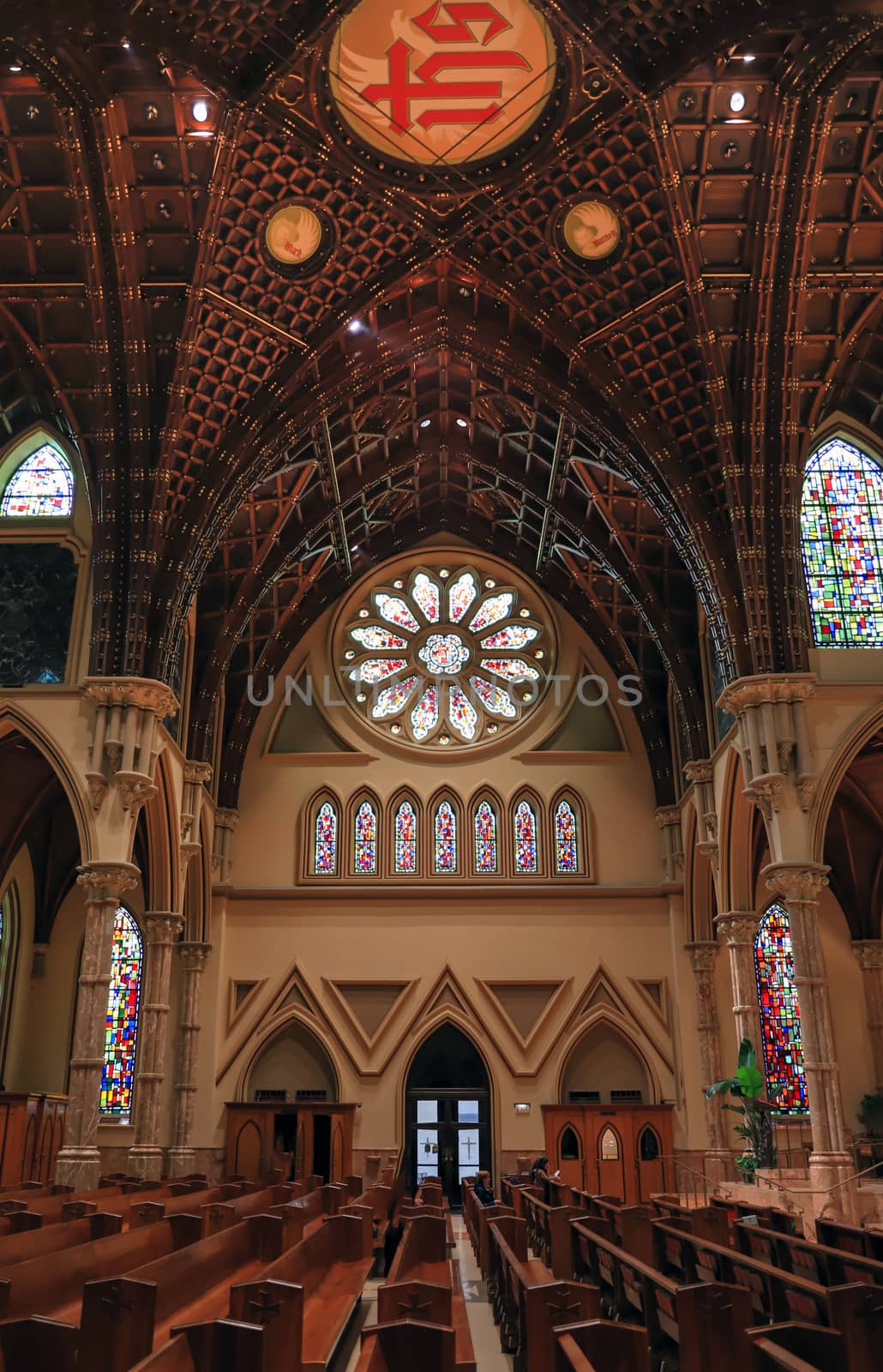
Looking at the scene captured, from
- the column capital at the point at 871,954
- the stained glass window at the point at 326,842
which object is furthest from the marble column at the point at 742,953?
the stained glass window at the point at 326,842

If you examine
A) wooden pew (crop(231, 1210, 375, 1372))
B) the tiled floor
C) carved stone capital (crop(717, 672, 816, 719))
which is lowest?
the tiled floor

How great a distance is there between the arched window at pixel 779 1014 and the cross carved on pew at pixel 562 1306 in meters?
19.7

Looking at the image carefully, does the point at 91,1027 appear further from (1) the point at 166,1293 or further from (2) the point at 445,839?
(1) the point at 166,1293

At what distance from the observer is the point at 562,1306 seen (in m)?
4.49

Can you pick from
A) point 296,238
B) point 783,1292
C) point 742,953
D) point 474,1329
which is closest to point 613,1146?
point 742,953

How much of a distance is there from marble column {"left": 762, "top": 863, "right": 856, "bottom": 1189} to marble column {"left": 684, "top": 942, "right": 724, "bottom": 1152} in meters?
6.06

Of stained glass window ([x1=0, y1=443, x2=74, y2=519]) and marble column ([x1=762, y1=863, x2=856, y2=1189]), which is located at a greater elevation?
stained glass window ([x1=0, y1=443, x2=74, y2=519])

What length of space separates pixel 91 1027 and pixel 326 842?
10.2 metres

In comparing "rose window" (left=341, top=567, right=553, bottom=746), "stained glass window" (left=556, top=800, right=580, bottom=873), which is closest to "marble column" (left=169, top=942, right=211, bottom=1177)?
"rose window" (left=341, top=567, right=553, bottom=746)

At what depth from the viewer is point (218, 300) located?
1767 cm

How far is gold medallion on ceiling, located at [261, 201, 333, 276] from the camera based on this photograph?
57.0ft

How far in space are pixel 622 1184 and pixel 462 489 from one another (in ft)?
50.2

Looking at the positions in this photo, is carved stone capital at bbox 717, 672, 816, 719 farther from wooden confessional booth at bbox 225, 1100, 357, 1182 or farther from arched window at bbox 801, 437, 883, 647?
wooden confessional booth at bbox 225, 1100, 357, 1182

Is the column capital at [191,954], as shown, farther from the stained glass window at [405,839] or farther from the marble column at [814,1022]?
the marble column at [814,1022]
